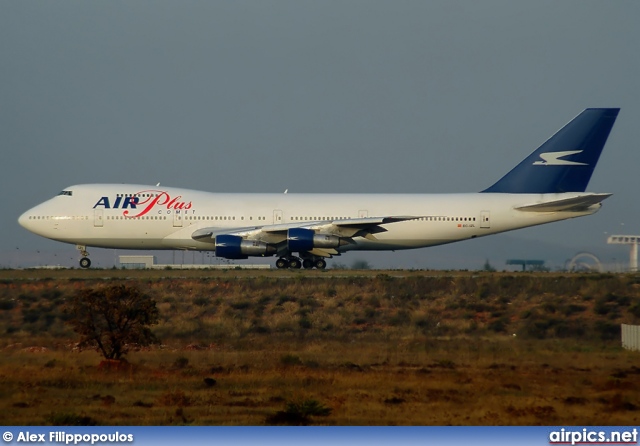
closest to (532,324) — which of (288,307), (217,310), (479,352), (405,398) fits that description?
(479,352)

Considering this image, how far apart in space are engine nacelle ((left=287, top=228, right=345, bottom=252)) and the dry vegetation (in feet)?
10.4

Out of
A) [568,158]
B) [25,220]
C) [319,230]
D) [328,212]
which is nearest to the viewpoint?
[319,230]

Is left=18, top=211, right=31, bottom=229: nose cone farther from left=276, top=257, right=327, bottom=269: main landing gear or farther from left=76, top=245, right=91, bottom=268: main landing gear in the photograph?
left=276, top=257, right=327, bottom=269: main landing gear

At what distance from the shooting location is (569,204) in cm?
4719

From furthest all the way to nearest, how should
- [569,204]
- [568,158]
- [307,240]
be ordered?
[568,158], [569,204], [307,240]

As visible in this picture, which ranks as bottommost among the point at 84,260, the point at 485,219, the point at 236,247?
the point at 84,260

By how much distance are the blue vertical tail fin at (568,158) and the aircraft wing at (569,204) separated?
1.36 m

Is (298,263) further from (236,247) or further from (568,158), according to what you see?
(568,158)

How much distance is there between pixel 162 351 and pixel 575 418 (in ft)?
46.9

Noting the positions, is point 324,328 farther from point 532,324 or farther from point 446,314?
point 532,324

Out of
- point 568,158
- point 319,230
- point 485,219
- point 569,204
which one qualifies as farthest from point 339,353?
point 568,158

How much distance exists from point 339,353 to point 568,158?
1052 inches

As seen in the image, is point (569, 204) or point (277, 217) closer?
point (569, 204)

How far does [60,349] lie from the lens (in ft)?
94.7
